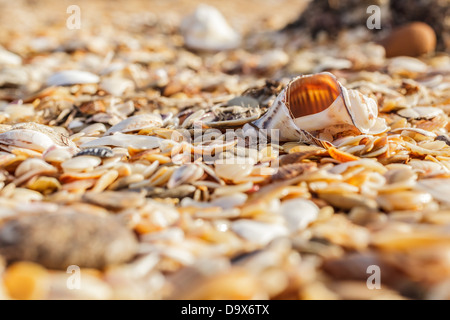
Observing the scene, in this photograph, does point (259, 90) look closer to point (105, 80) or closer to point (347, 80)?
point (347, 80)

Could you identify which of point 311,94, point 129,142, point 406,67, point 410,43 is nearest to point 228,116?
point 311,94

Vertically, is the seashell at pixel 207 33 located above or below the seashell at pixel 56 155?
above

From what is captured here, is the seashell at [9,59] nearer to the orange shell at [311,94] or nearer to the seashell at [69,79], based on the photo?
the seashell at [69,79]

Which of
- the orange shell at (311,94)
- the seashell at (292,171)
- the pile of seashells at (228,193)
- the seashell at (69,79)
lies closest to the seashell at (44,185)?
the pile of seashells at (228,193)

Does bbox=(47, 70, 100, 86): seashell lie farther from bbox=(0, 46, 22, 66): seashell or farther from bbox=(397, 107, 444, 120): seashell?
bbox=(397, 107, 444, 120): seashell

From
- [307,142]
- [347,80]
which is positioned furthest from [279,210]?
[347,80]

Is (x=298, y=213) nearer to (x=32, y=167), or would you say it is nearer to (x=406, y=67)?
(x=32, y=167)
